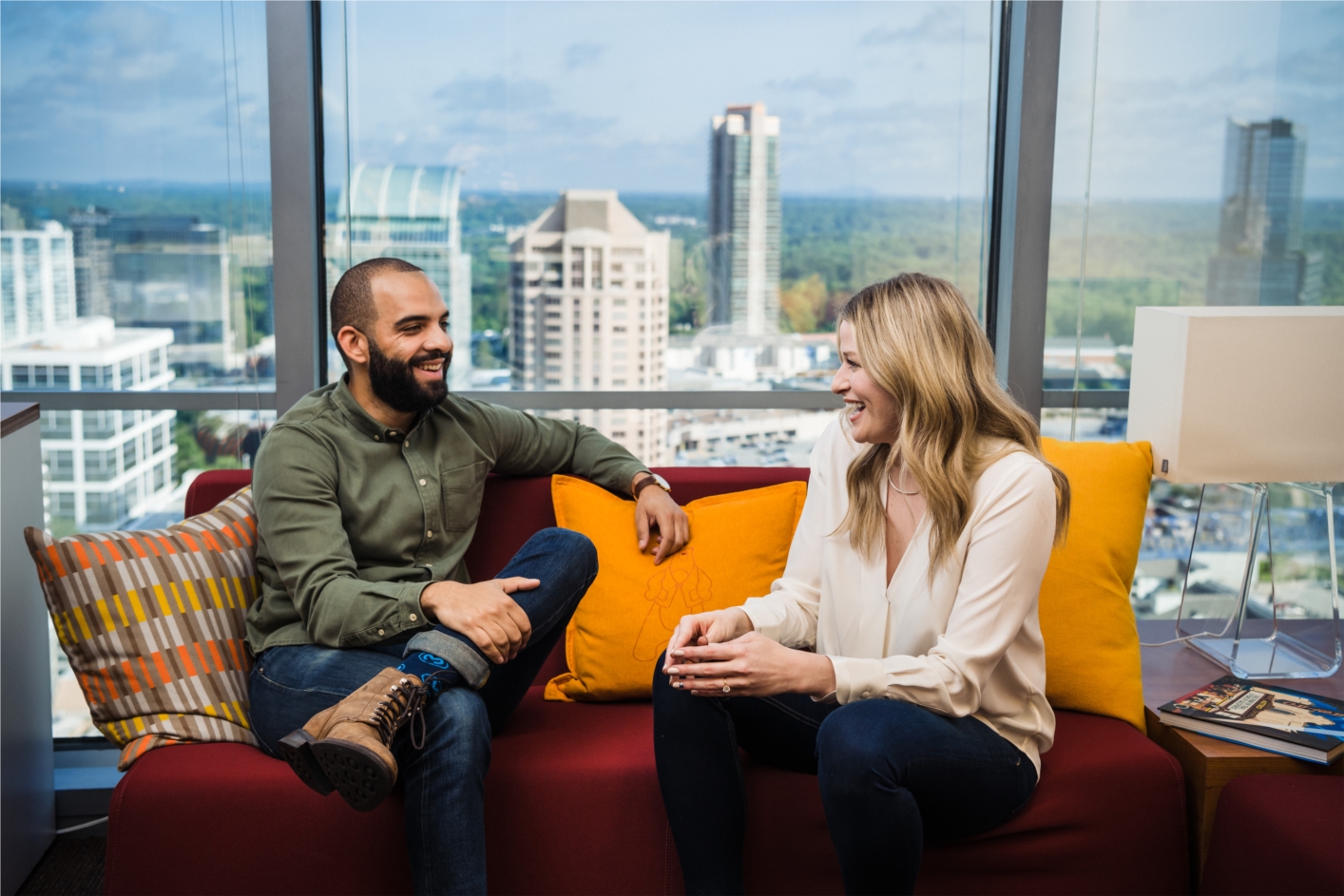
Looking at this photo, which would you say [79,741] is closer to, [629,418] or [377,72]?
[629,418]

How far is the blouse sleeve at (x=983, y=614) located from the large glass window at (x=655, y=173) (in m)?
1.41

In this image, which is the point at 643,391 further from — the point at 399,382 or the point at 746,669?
the point at 746,669

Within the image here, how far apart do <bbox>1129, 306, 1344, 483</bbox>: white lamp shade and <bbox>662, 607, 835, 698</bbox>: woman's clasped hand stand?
0.98m

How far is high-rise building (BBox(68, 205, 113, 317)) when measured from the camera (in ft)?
8.75

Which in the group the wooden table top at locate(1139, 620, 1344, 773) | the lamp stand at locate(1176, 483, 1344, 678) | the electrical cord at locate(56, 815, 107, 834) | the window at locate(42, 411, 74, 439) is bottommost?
the electrical cord at locate(56, 815, 107, 834)

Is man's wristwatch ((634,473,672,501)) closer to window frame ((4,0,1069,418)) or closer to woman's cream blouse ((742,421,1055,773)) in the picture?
woman's cream blouse ((742,421,1055,773))

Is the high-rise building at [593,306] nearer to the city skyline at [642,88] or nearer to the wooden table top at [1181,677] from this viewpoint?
the city skyline at [642,88]

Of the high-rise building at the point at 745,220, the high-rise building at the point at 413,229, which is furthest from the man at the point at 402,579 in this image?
the high-rise building at the point at 745,220

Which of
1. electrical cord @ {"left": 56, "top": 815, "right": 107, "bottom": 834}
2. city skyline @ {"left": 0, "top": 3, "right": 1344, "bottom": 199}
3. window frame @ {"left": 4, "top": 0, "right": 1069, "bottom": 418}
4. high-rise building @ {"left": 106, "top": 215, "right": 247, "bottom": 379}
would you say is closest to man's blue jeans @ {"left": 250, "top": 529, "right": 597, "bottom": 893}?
electrical cord @ {"left": 56, "top": 815, "right": 107, "bottom": 834}

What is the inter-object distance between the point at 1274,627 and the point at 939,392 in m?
1.18

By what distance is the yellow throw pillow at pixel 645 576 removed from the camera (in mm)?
2123

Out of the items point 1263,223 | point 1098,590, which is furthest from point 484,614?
point 1263,223

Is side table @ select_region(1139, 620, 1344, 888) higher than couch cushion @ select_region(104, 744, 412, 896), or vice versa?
side table @ select_region(1139, 620, 1344, 888)

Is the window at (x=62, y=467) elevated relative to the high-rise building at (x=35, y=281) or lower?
lower
